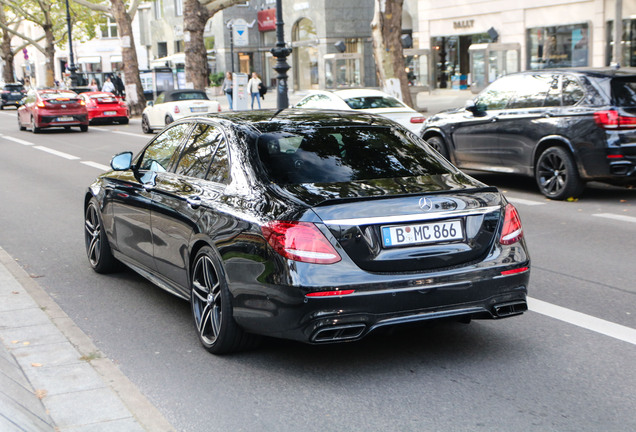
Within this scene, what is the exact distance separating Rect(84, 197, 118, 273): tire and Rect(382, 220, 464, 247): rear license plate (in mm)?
3473

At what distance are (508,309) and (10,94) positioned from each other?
180 ft

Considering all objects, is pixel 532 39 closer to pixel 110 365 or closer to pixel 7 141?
pixel 7 141

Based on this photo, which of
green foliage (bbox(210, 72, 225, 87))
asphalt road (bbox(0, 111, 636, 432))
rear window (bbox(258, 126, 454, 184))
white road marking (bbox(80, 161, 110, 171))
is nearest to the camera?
asphalt road (bbox(0, 111, 636, 432))

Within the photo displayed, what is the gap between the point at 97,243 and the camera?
7734mm

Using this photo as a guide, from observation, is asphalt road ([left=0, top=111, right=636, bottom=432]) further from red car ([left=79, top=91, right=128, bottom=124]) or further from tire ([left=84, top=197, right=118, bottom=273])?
red car ([left=79, top=91, right=128, bottom=124])

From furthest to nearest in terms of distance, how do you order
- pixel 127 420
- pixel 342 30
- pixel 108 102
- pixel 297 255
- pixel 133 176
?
1. pixel 342 30
2. pixel 108 102
3. pixel 133 176
4. pixel 297 255
5. pixel 127 420

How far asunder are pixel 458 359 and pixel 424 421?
1.01 m

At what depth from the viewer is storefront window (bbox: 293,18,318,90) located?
178ft

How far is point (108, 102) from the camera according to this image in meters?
33.8

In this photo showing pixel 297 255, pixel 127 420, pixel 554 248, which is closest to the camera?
pixel 127 420

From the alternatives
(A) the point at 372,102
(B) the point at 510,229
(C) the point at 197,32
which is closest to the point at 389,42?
(A) the point at 372,102

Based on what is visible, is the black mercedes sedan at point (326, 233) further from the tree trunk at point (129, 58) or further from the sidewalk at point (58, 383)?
the tree trunk at point (129, 58)

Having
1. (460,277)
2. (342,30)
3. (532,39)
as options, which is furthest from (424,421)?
(342,30)

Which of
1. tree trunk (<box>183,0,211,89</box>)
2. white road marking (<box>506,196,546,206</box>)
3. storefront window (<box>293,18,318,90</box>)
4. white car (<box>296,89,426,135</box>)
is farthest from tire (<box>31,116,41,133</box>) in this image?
storefront window (<box>293,18,318,90</box>)
